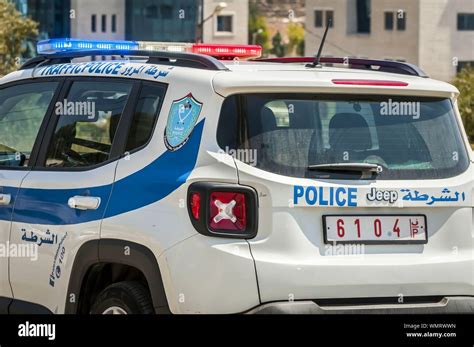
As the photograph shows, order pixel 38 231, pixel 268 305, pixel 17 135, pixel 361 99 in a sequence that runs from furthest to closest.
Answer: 1. pixel 17 135
2. pixel 38 231
3. pixel 361 99
4. pixel 268 305

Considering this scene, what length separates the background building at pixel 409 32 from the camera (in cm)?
8825

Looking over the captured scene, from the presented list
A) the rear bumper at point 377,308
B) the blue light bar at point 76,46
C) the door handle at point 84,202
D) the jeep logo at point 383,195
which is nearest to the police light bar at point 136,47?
the blue light bar at point 76,46

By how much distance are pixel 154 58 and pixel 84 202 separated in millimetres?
843

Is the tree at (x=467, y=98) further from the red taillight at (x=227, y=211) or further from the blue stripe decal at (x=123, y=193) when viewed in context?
the red taillight at (x=227, y=211)

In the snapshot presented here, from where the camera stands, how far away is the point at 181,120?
20.4 feet

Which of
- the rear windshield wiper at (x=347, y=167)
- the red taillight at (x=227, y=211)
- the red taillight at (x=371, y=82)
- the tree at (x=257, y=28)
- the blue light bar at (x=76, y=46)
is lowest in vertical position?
the tree at (x=257, y=28)

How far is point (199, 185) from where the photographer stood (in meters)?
5.97

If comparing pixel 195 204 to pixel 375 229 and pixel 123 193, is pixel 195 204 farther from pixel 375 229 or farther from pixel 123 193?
pixel 375 229

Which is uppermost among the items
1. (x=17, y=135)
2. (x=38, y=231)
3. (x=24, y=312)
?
(x=17, y=135)

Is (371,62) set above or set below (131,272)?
above

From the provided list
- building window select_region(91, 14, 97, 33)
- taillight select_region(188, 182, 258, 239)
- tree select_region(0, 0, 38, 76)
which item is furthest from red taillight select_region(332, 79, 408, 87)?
building window select_region(91, 14, 97, 33)
